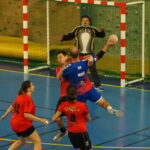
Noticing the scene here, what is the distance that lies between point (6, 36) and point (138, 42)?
6852mm

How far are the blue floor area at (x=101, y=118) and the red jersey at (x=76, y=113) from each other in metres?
1.84

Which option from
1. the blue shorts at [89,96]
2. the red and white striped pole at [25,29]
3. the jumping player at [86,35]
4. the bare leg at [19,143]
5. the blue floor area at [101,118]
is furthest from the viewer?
the red and white striped pole at [25,29]

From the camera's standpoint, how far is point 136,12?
1992 cm

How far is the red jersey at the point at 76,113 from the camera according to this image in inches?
420

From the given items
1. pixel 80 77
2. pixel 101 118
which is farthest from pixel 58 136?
pixel 101 118

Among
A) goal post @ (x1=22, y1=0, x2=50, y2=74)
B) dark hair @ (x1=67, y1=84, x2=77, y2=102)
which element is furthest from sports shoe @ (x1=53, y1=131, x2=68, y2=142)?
goal post @ (x1=22, y1=0, x2=50, y2=74)

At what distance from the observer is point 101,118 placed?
14906 mm

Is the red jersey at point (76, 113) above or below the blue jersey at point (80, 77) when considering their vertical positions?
below

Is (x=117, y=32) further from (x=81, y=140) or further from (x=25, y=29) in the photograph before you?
(x=81, y=140)

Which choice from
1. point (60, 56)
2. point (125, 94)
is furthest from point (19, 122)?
point (125, 94)

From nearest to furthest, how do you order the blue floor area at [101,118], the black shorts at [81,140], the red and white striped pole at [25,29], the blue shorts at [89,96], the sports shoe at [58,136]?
the black shorts at [81,140] → the blue shorts at [89,96] → the blue floor area at [101,118] → the sports shoe at [58,136] → the red and white striped pole at [25,29]

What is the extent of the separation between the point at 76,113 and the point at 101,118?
14.1 ft

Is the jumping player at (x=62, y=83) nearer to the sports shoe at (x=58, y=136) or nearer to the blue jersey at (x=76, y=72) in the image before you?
the sports shoe at (x=58, y=136)

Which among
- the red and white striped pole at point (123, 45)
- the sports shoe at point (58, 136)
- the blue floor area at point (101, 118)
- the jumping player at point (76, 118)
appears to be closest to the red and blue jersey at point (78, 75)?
the sports shoe at point (58, 136)
